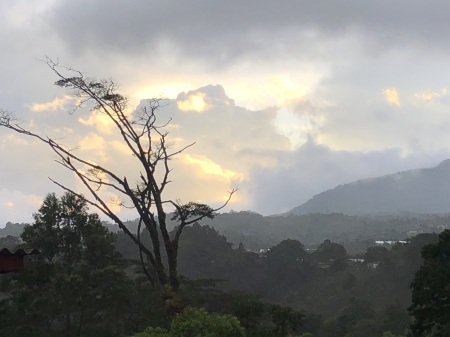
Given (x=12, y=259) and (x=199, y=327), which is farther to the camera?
(x=199, y=327)

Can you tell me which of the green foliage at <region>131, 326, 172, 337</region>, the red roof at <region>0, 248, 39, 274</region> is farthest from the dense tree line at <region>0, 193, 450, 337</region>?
the red roof at <region>0, 248, 39, 274</region>

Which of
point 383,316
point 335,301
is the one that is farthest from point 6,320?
point 335,301

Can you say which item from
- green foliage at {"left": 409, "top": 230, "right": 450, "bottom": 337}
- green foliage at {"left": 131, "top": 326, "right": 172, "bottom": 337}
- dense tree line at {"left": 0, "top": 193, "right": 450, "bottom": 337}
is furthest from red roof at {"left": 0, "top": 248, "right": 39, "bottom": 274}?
green foliage at {"left": 409, "top": 230, "right": 450, "bottom": 337}

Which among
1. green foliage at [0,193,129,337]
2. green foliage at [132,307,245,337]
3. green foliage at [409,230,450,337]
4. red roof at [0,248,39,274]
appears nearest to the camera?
red roof at [0,248,39,274]

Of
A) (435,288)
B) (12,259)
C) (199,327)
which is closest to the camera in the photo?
(12,259)

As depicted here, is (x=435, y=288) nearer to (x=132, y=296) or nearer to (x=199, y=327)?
(x=199, y=327)

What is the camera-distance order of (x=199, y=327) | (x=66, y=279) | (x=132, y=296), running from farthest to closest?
(x=132, y=296), (x=66, y=279), (x=199, y=327)

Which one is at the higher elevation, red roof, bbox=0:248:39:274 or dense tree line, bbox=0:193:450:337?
red roof, bbox=0:248:39:274

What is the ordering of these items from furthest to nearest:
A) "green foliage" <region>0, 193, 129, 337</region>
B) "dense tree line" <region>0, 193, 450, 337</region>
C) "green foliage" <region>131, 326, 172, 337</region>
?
"green foliage" <region>0, 193, 129, 337</region>, "dense tree line" <region>0, 193, 450, 337</region>, "green foliage" <region>131, 326, 172, 337</region>

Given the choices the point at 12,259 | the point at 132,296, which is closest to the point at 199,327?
the point at 12,259

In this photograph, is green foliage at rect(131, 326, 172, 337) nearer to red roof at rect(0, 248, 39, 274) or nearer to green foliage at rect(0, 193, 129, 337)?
red roof at rect(0, 248, 39, 274)

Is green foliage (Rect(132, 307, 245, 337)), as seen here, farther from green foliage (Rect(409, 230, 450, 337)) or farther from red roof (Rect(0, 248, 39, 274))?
green foliage (Rect(409, 230, 450, 337))

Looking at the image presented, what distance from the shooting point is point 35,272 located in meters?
27.5

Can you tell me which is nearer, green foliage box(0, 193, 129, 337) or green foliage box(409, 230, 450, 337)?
green foliage box(409, 230, 450, 337)
